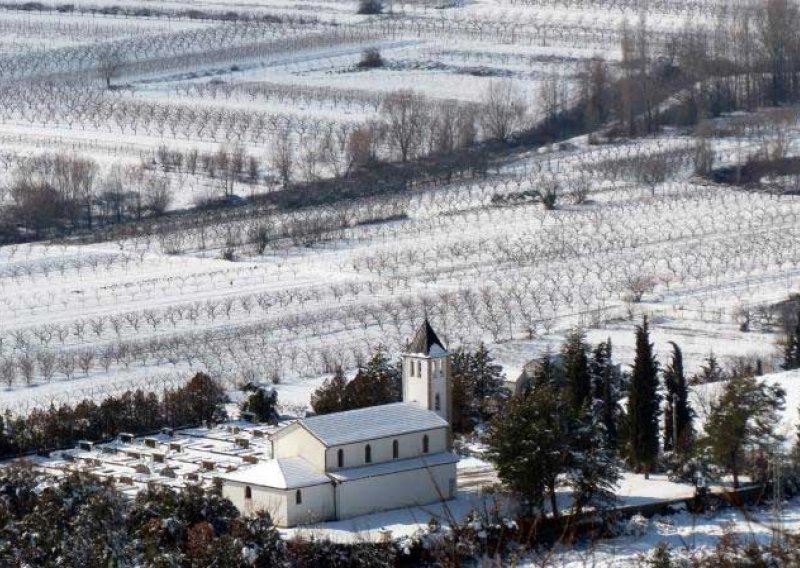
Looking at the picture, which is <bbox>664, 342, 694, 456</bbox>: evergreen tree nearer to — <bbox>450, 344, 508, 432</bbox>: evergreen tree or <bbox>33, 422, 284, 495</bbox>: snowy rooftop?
<bbox>450, 344, 508, 432</bbox>: evergreen tree

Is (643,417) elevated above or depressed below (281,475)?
above

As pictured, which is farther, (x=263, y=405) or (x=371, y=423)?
(x=263, y=405)

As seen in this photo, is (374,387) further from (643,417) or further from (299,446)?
(643,417)

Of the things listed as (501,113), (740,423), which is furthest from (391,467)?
(501,113)

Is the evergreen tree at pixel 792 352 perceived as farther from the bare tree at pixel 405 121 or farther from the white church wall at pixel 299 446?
the bare tree at pixel 405 121

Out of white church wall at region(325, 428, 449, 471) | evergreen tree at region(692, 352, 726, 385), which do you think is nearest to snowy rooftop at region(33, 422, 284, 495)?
white church wall at region(325, 428, 449, 471)

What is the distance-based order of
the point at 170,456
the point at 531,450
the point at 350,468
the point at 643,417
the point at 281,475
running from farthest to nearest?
the point at 170,456, the point at 643,417, the point at 350,468, the point at 281,475, the point at 531,450
